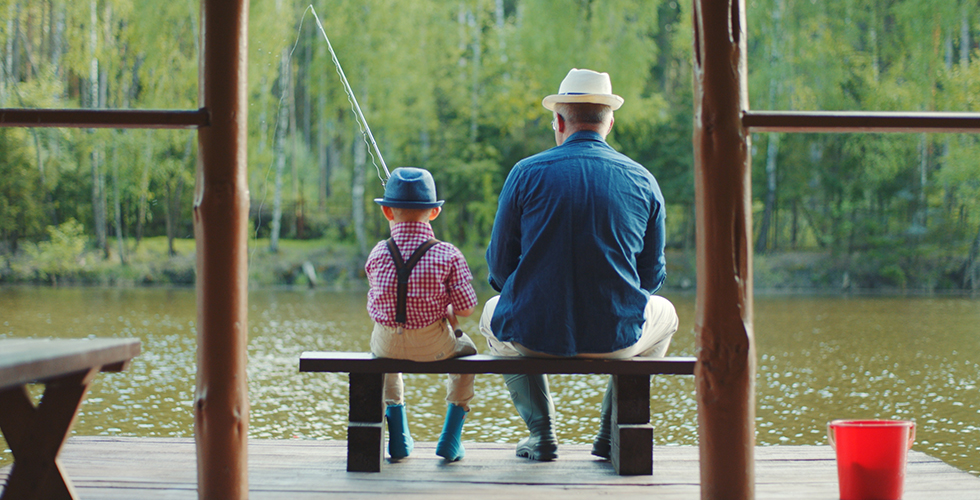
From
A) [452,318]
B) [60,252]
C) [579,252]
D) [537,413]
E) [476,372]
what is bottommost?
[60,252]

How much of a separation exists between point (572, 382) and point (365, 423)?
3402 millimetres

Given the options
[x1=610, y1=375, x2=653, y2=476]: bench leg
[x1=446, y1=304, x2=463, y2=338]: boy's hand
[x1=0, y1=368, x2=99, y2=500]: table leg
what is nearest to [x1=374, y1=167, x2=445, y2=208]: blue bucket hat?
[x1=446, y1=304, x2=463, y2=338]: boy's hand

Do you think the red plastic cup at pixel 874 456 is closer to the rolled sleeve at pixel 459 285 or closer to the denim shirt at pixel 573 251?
the denim shirt at pixel 573 251

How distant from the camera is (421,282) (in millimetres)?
2482

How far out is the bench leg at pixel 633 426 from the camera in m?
2.50

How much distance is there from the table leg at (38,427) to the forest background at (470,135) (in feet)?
42.6

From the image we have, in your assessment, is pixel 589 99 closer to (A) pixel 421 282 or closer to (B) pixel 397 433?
(A) pixel 421 282

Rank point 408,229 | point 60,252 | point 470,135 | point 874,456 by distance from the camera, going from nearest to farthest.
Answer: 1. point 874,456
2. point 408,229
3. point 60,252
4. point 470,135

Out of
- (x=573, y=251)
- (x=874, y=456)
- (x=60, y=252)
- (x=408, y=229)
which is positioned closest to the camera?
(x=874, y=456)

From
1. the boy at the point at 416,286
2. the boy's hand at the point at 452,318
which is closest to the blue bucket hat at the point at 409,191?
the boy at the point at 416,286

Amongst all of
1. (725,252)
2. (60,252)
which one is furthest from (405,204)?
(60,252)

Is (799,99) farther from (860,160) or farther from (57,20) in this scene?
(57,20)

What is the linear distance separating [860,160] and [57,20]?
53.8 ft

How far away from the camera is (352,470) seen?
2.52m
